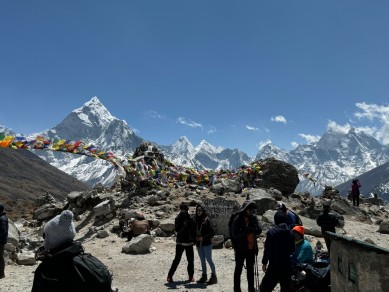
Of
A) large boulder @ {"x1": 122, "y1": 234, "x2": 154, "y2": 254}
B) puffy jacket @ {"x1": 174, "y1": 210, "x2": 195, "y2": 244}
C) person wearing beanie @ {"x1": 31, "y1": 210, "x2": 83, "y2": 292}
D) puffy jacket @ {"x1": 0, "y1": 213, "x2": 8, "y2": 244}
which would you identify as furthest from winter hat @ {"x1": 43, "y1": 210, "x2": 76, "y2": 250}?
large boulder @ {"x1": 122, "y1": 234, "x2": 154, "y2": 254}

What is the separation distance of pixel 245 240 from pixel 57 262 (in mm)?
4971

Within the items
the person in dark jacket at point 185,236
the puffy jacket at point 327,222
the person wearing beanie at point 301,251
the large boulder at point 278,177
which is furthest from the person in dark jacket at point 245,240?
the large boulder at point 278,177

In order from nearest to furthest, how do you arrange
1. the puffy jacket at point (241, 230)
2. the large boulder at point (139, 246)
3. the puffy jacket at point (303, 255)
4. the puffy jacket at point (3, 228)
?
the puffy jacket at point (303, 255)
the puffy jacket at point (241, 230)
the puffy jacket at point (3, 228)
the large boulder at point (139, 246)

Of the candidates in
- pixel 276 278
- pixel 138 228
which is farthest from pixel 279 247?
pixel 138 228

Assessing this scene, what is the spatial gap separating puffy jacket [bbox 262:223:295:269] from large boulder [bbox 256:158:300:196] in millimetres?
22893

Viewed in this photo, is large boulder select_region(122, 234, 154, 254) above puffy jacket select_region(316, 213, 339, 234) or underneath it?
underneath

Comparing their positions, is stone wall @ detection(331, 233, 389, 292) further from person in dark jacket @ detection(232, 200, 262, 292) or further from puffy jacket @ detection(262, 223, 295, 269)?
person in dark jacket @ detection(232, 200, 262, 292)

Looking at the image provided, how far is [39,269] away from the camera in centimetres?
354

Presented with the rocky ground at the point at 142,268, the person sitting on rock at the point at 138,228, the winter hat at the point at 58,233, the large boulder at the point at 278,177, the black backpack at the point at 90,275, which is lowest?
the rocky ground at the point at 142,268

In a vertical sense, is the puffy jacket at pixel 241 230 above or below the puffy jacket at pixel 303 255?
above

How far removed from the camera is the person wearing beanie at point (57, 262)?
11.3 ft

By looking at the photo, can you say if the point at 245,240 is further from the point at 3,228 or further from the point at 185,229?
the point at 3,228

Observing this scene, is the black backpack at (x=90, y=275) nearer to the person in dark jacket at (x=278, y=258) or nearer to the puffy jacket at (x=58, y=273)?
the puffy jacket at (x=58, y=273)

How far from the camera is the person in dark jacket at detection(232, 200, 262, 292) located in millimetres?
7871
